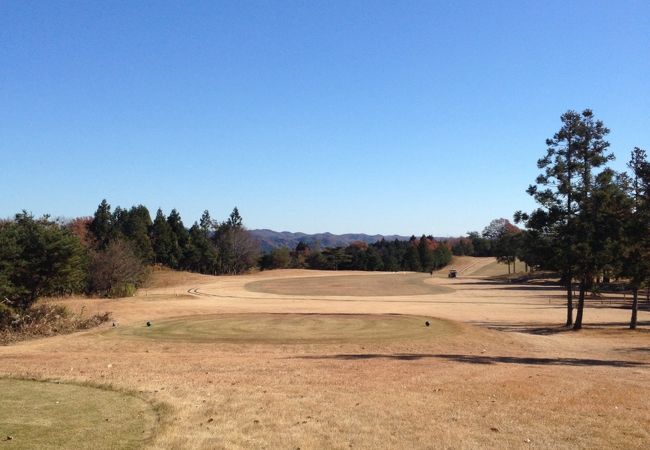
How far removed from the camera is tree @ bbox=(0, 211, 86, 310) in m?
31.2

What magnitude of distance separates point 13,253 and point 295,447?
2731cm

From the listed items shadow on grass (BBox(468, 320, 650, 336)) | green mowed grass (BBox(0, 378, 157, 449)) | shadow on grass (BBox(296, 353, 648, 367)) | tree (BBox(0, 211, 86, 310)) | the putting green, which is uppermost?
tree (BBox(0, 211, 86, 310))

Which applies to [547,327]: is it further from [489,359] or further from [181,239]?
[181,239]

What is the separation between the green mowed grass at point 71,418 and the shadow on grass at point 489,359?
9.20 m

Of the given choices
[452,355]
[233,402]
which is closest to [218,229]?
[452,355]

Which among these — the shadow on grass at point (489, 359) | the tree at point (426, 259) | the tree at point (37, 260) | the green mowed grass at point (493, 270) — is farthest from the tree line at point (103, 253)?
the green mowed grass at point (493, 270)

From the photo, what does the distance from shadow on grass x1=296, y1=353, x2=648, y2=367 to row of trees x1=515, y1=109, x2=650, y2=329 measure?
13383 mm

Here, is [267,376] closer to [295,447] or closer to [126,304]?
[295,447]

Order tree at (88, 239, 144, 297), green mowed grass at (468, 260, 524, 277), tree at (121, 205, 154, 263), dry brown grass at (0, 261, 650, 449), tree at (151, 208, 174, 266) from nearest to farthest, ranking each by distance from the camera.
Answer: dry brown grass at (0, 261, 650, 449) < tree at (88, 239, 144, 297) < tree at (121, 205, 154, 263) < tree at (151, 208, 174, 266) < green mowed grass at (468, 260, 524, 277)

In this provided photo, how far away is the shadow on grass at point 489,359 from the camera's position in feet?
60.6

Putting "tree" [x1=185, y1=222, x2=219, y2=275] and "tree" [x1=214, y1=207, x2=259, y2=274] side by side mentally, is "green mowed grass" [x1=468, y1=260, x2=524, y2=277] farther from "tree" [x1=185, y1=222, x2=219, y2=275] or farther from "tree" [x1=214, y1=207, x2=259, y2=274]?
"tree" [x1=185, y1=222, x2=219, y2=275]

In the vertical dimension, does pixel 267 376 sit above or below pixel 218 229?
below

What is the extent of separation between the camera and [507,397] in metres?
11.7

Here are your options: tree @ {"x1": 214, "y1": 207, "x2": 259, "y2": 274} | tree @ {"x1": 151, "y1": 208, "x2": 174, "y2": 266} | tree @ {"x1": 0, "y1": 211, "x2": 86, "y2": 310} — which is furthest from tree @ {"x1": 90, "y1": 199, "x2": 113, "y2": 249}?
tree @ {"x1": 0, "y1": 211, "x2": 86, "y2": 310}
